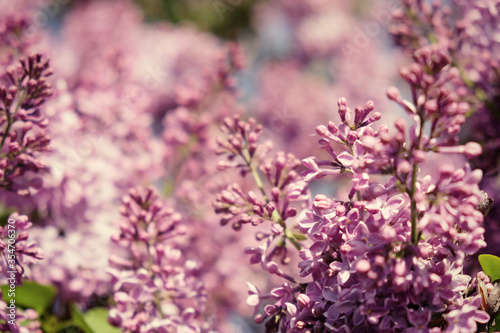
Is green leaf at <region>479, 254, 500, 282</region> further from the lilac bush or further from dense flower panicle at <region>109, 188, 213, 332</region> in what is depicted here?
dense flower panicle at <region>109, 188, 213, 332</region>

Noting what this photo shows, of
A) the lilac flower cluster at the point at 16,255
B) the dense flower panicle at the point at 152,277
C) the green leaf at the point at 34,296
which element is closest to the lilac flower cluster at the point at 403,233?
the dense flower panicle at the point at 152,277

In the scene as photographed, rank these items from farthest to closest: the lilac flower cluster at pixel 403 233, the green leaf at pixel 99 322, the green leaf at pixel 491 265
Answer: the green leaf at pixel 99 322
the green leaf at pixel 491 265
the lilac flower cluster at pixel 403 233

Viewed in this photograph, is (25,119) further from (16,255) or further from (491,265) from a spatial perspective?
(491,265)

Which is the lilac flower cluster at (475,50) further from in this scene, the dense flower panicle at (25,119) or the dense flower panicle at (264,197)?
the dense flower panicle at (25,119)

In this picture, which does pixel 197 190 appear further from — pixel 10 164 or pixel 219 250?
pixel 10 164

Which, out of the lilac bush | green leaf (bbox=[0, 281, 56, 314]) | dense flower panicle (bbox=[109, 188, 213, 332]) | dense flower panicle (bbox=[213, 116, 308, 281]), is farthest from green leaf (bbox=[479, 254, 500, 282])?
green leaf (bbox=[0, 281, 56, 314])

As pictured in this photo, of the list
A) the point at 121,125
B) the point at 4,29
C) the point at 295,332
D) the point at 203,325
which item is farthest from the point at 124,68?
the point at 295,332

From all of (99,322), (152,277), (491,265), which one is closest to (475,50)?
(491,265)
